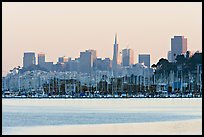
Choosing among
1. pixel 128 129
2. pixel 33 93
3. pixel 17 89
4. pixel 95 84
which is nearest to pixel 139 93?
pixel 95 84

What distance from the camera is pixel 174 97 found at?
106 m

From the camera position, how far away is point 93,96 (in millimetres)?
111750

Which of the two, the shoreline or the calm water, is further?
the calm water

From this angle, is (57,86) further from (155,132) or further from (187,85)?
(155,132)

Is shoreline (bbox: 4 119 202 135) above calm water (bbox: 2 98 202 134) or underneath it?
underneath

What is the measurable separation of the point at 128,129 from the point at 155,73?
87.3 meters

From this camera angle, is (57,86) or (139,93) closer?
(139,93)

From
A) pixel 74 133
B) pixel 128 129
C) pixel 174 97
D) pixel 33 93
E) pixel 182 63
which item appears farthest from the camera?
pixel 33 93

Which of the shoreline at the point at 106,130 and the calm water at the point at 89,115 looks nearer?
the shoreline at the point at 106,130

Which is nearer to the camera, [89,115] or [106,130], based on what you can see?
[106,130]

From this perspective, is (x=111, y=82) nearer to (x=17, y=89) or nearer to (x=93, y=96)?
(x=93, y=96)

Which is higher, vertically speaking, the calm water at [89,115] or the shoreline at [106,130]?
the calm water at [89,115]

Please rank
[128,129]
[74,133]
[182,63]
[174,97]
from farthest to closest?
[182,63]
[174,97]
[128,129]
[74,133]

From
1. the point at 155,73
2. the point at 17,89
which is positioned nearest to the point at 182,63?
the point at 155,73
